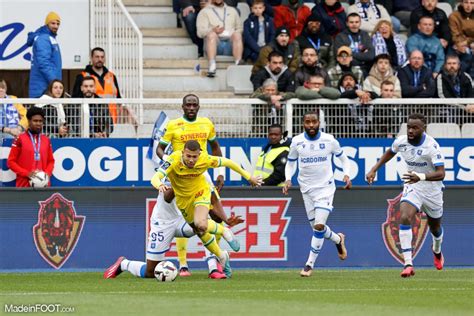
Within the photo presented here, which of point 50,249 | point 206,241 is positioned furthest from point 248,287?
point 50,249

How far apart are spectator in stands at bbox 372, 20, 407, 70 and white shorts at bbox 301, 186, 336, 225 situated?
485 centimetres

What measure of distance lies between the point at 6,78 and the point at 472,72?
26.0 ft

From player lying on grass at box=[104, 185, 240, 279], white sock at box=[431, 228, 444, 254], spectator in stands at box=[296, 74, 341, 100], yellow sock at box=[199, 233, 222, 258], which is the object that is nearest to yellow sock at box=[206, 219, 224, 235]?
player lying on grass at box=[104, 185, 240, 279]

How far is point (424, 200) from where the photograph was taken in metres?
18.9

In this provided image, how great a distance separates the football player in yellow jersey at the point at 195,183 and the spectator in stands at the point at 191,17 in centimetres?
723

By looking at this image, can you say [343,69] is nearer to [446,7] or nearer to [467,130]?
[467,130]

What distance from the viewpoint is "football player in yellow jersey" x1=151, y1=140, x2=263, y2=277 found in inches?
664

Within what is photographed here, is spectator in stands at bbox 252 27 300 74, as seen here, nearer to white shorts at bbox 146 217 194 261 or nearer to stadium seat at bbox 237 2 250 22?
stadium seat at bbox 237 2 250 22

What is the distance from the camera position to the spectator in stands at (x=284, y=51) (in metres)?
22.6

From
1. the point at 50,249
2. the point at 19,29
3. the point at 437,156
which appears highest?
the point at 19,29

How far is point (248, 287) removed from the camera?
1612cm

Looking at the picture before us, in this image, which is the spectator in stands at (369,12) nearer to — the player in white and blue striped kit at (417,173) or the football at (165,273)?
the player in white and blue striped kit at (417,173)

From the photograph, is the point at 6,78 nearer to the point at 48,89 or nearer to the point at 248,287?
the point at 48,89

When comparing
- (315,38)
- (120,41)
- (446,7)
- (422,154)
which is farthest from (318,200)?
(446,7)
